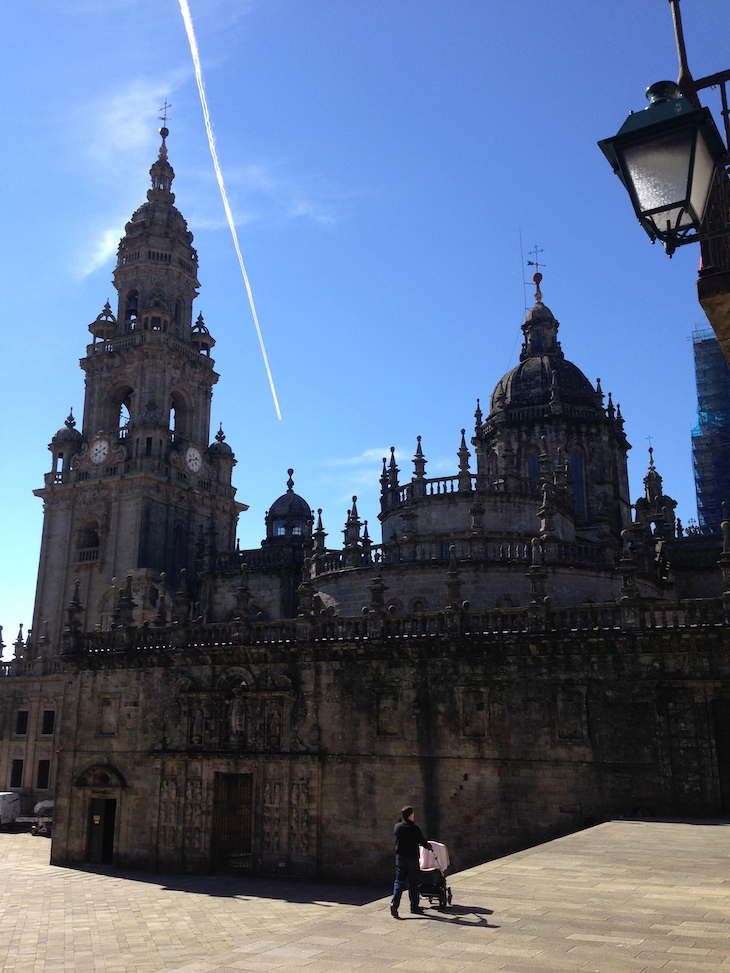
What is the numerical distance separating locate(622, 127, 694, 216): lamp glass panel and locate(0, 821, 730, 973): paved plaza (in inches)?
260

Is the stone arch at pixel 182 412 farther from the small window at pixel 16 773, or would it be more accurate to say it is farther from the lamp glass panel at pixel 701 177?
the lamp glass panel at pixel 701 177

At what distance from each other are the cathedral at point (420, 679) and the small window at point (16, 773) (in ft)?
0.35

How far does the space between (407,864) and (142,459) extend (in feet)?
135

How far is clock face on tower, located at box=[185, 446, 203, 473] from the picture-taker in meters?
53.4

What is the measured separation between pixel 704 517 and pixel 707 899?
158 ft

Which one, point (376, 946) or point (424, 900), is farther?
point (424, 900)

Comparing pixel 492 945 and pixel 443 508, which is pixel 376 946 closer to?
pixel 492 945

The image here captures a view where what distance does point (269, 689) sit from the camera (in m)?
29.5

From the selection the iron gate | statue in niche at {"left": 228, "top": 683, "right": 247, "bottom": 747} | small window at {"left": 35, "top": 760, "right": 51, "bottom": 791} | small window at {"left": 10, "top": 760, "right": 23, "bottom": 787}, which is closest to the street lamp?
statue in niche at {"left": 228, "top": 683, "right": 247, "bottom": 747}

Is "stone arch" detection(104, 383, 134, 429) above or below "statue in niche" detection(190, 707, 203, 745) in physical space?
above

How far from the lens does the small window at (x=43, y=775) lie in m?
48.0

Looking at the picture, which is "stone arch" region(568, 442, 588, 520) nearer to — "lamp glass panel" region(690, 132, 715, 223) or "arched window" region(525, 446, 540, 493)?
"arched window" region(525, 446, 540, 493)

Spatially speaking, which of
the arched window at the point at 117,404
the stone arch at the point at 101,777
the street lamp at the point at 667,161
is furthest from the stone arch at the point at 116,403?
the street lamp at the point at 667,161

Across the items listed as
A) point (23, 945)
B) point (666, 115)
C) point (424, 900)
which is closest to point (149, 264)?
point (23, 945)
